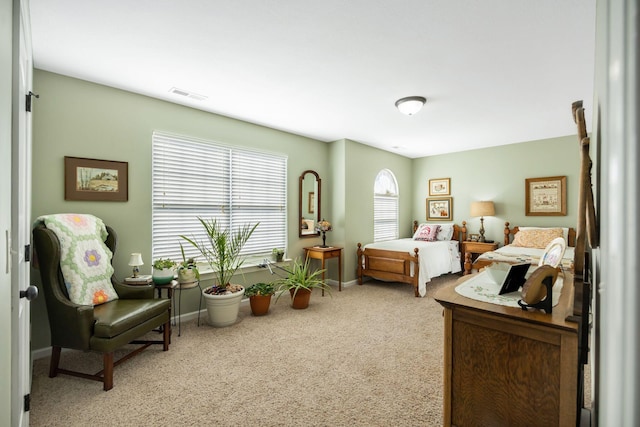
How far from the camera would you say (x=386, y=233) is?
6.25 m

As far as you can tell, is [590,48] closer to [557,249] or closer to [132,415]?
[557,249]

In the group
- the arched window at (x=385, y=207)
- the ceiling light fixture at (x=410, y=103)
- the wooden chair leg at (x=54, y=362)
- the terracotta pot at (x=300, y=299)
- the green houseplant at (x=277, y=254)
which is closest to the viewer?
the wooden chair leg at (x=54, y=362)

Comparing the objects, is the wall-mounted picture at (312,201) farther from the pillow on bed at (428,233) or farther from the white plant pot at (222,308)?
the pillow on bed at (428,233)

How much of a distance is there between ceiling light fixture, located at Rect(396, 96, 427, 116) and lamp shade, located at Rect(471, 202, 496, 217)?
9.75 ft

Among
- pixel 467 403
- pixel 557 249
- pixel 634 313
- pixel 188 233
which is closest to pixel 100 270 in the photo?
A: pixel 188 233

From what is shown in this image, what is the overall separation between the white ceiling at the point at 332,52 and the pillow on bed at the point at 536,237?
74.0 inches

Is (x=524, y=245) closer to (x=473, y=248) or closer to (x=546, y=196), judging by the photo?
(x=473, y=248)

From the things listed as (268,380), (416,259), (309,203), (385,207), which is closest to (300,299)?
(268,380)

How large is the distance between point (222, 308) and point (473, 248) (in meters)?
4.53

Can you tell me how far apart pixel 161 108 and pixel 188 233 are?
1.46 meters

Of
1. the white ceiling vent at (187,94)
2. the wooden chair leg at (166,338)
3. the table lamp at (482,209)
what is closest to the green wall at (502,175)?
the table lamp at (482,209)

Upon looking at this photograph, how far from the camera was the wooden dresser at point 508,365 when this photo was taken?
4.32 feet

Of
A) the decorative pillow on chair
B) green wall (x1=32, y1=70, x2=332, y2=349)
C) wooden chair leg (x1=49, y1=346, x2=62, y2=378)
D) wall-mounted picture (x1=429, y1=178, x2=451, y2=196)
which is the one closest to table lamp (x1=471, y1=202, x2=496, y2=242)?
wall-mounted picture (x1=429, y1=178, x2=451, y2=196)

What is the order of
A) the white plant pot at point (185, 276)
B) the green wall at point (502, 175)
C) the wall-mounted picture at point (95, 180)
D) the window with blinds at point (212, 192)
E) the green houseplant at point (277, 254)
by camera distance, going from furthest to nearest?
the green wall at point (502, 175) < the green houseplant at point (277, 254) < the window with blinds at point (212, 192) < the white plant pot at point (185, 276) < the wall-mounted picture at point (95, 180)
